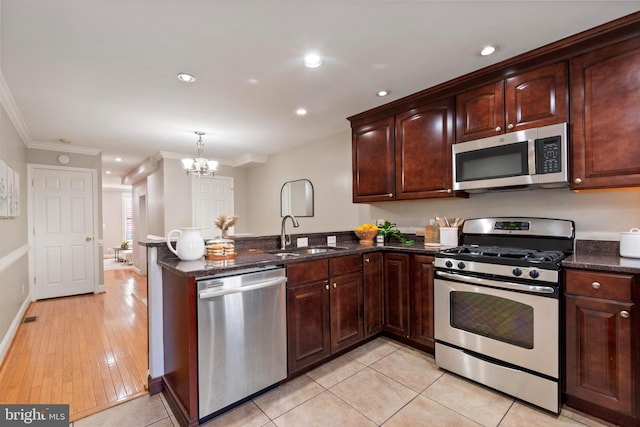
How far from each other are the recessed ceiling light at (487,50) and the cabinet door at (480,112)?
0.31m

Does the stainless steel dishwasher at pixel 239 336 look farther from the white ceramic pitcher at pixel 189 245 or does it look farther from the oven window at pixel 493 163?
the oven window at pixel 493 163

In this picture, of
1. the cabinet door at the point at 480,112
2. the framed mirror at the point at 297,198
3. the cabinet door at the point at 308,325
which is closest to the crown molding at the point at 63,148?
the framed mirror at the point at 297,198

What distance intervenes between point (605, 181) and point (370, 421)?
2.15 metres

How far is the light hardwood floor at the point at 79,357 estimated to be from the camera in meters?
2.07

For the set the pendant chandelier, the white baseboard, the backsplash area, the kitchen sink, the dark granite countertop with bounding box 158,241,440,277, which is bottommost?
the white baseboard

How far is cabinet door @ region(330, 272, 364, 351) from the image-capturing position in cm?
246

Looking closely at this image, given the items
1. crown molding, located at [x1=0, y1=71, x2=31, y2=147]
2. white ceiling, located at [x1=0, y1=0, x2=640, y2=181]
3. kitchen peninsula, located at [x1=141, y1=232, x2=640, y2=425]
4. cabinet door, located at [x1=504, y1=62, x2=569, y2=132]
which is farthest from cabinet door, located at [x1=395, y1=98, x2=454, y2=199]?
crown molding, located at [x1=0, y1=71, x2=31, y2=147]

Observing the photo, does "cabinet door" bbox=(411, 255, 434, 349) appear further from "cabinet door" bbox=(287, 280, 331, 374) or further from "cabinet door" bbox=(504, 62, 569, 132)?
"cabinet door" bbox=(504, 62, 569, 132)

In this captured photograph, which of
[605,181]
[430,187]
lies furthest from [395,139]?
[605,181]

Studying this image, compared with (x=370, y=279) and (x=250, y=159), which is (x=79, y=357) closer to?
(x=370, y=279)

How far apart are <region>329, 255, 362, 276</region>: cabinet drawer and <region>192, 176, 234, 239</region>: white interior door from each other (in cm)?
367

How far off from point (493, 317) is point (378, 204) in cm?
190

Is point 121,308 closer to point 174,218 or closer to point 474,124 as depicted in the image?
point 174,218

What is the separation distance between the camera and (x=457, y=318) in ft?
7.36
